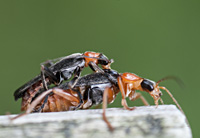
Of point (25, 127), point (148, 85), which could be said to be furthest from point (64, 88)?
point (25, 127)

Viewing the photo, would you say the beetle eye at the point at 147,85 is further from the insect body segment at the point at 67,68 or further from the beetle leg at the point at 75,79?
the beetle leg at the point at 75,79

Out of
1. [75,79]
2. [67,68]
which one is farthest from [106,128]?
[67,68]

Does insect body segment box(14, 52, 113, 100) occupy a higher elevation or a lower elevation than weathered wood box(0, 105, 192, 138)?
higher

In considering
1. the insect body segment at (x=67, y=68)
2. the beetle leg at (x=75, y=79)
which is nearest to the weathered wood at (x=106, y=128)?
the beetle leg at (x=75, y=79)

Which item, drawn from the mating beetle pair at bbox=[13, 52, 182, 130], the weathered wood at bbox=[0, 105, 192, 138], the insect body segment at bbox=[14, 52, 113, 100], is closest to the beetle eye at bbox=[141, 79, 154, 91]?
the mating beetle pair at bbox=[13, 52, 182, 130]

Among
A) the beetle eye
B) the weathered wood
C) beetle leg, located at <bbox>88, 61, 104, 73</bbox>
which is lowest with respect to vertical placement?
the beetle eye

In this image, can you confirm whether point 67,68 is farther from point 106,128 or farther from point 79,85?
point 106,128

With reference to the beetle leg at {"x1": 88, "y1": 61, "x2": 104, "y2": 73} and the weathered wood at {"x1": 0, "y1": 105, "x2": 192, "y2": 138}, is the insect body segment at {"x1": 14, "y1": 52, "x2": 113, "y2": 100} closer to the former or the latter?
the beetle leg at {"x1": 88, "y1": 61, "x2": 104, "y2": 73}
